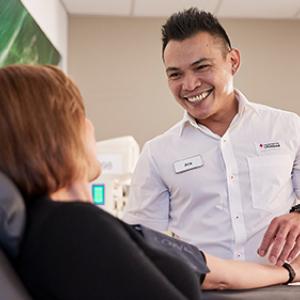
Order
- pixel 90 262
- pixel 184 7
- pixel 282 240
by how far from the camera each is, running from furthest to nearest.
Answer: pixel 184 7
pixel 282 240
pixel 90 262

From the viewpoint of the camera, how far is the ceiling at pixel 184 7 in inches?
184

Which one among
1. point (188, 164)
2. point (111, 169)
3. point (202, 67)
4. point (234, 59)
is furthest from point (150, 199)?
point (111, 169)

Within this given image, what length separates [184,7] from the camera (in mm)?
4688

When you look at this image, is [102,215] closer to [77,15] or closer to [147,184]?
[147,184]

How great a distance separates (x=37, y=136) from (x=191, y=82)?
1.11 meters

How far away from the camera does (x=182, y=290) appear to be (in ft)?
3.28

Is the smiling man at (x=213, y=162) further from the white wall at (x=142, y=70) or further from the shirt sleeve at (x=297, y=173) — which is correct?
the white wall at (x=142, y=70)

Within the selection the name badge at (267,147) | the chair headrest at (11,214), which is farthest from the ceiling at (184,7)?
the chair headrest at (11,214)

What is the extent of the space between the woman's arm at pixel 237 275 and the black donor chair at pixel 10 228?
471mm

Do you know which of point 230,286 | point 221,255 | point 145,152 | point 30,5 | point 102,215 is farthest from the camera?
point 30,5

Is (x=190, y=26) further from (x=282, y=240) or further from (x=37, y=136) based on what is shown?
(x=37, y=136)

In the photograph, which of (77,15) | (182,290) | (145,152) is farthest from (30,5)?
(182,290)

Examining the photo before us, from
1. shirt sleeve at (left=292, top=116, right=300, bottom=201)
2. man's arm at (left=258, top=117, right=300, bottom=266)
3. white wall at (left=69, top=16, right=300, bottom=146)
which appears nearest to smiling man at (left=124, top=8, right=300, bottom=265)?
shirt sleeve at (left=292, top=116, right=300, bottom=201)

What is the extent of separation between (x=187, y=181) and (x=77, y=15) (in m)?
3.32
